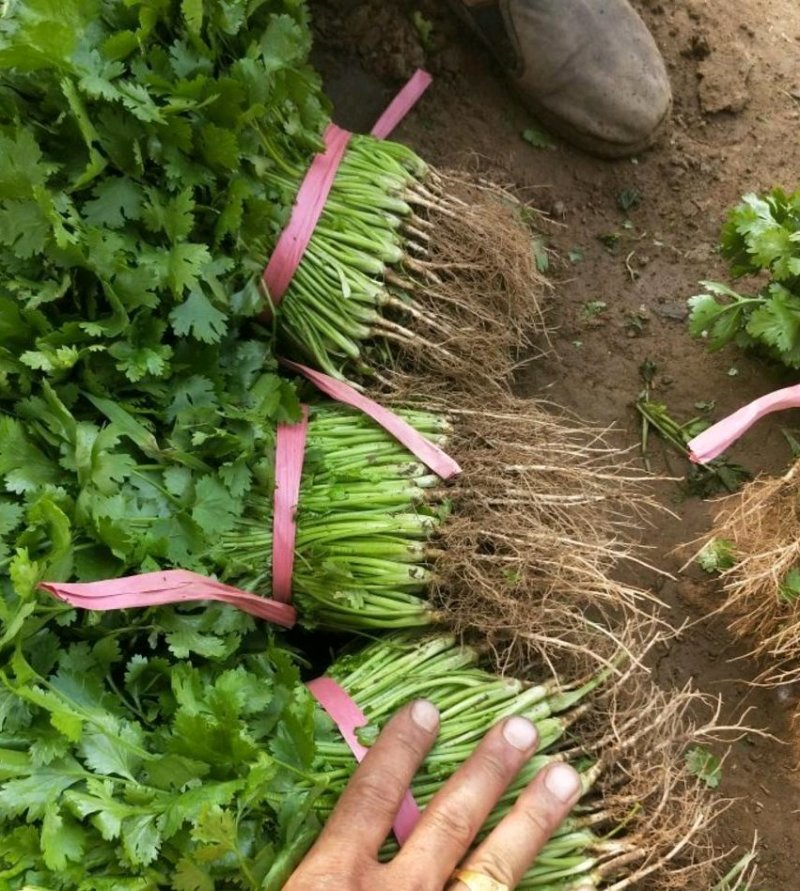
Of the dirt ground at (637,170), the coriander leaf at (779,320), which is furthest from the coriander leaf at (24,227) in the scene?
the coriander leaf at (779,320)

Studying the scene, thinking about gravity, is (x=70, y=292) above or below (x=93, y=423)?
above

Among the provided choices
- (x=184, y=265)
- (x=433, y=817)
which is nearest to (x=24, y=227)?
(x=184, y=265)

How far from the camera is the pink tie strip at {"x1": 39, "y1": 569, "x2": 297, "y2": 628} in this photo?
4.91 feet

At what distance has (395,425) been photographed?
189 cm

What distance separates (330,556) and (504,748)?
518mm

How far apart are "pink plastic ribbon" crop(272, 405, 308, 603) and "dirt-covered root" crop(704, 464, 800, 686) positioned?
3.38 ft

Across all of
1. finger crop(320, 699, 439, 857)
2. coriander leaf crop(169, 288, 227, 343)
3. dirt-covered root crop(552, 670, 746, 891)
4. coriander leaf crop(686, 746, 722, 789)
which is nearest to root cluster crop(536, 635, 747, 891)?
dirt-covered root crop(552, 670, 746, 891)

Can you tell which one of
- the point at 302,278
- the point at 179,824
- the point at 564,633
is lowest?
the point at 564,633

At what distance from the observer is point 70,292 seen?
65.2 inches

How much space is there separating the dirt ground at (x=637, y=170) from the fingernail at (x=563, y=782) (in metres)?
0.90

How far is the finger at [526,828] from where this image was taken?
156cm

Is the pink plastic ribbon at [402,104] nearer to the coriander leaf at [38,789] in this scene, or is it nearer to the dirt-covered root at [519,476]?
the dirt-covered root at [519,476]

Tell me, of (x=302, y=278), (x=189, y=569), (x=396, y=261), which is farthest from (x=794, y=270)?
(x=189, y=569)

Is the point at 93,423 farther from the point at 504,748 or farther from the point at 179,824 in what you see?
the point at 504,748
